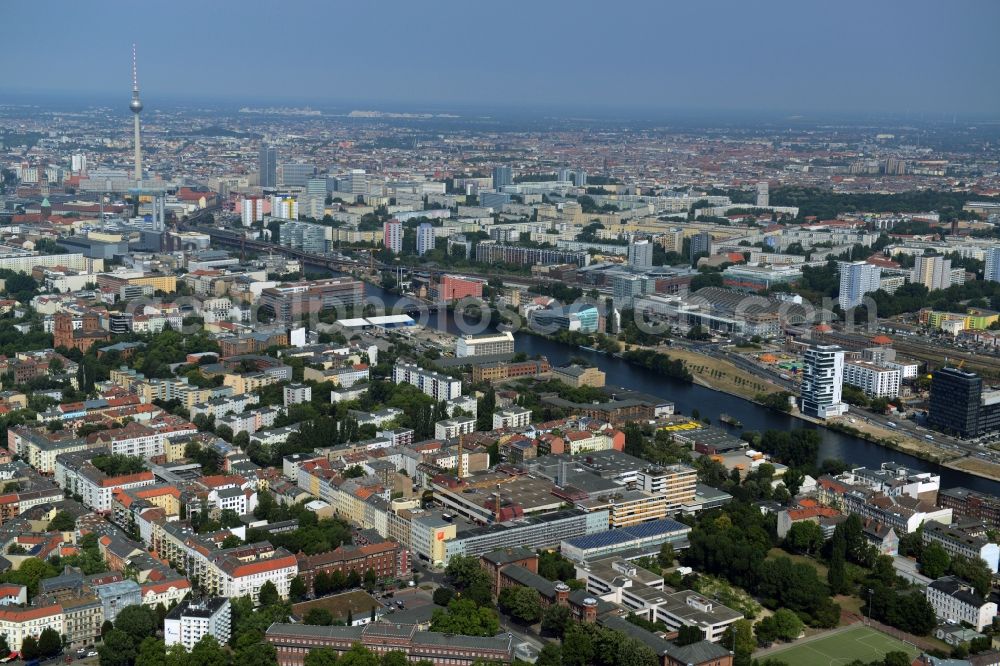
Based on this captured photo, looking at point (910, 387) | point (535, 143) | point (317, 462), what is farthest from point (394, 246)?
point (535, 143)

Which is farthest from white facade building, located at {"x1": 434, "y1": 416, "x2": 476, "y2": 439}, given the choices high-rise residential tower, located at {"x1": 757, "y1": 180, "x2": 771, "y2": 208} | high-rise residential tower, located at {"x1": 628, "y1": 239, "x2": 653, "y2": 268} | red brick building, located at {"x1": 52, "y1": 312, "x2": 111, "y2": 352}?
high-rise residential tower, located at {"x1": 757, "y1": 180, "x2": 771, "y2": 208}

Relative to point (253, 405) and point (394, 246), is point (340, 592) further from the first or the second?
point (394, 246)

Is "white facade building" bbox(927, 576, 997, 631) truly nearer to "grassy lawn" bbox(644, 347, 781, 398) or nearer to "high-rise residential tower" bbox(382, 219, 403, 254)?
"grassy lawn" bbox(644, 347, 781, 398)

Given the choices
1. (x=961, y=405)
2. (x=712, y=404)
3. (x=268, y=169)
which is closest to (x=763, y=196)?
(x=268, y=169)

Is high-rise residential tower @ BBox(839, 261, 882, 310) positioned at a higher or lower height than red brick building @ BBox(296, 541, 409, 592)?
higher

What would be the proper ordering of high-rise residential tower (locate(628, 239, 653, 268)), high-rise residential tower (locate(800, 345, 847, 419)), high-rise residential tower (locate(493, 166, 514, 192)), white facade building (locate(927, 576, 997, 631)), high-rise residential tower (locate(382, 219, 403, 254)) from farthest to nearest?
high-rise residential tower (locate(493, 166, 514, 192)) < high-rise residential tower (locate(382, 219, 403, 254)) < high-rise residential tower (locate(628, 239, 653, 268)) < high-rise residential tower (locate(800, 345, 847, 419)) < white facade building (locate(927, 576, 997, 631))

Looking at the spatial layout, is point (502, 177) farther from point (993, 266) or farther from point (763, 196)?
point (993, 266)

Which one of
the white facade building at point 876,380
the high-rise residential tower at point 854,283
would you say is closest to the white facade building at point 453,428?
the white facade building at point 876,380

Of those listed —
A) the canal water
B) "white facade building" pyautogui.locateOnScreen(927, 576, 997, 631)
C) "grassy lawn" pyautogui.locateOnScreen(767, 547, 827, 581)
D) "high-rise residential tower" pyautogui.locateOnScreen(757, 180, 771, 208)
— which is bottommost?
the canal water
